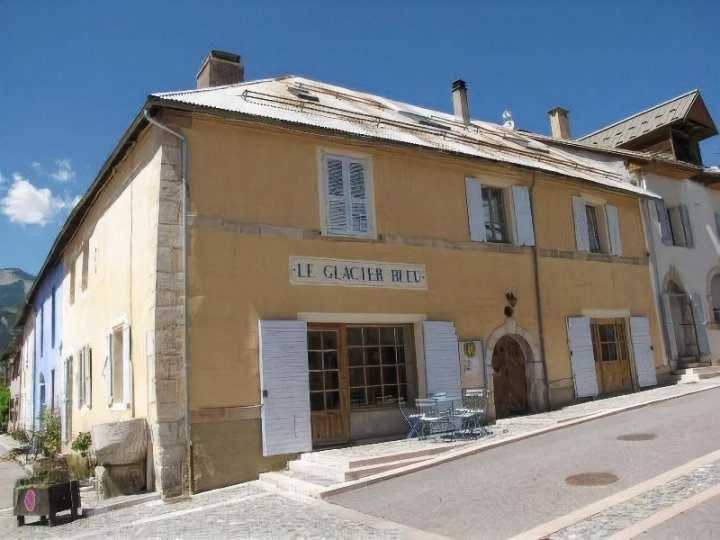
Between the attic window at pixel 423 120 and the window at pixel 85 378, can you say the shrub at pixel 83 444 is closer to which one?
the window at pixel 85 378

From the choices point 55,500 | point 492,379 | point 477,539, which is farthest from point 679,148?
point 55,500

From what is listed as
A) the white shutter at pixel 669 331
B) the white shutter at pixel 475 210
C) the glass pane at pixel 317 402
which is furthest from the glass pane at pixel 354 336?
the white shutter at pixel 669 331

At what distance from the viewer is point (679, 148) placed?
58.8 feet

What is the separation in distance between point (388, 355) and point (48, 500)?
5.32m

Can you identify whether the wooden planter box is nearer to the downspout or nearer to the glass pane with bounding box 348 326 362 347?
the glass pane with bounding box 348 326 362 347

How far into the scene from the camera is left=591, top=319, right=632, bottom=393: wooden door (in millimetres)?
13461

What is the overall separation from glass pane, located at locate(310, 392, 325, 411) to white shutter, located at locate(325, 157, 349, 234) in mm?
2537

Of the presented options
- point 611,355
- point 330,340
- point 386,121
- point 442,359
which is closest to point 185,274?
point 330,340

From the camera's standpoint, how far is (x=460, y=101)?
653 inches

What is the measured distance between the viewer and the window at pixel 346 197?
9844 millimetres

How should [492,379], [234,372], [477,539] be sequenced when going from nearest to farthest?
[477,539]
[234,372]
[492,379]

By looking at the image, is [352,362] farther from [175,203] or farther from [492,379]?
[175,203]

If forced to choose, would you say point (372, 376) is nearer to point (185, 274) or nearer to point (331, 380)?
point (331, 380)

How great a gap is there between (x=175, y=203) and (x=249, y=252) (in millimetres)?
1220
